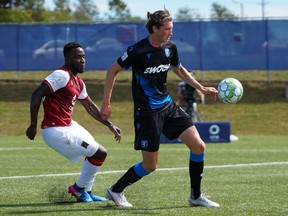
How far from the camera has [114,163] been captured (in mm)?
15875

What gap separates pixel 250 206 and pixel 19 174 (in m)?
5.16

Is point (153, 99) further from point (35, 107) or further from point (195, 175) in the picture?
point (35, 107)

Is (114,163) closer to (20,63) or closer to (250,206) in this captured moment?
(250,206)

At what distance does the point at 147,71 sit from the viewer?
9609 millimetres

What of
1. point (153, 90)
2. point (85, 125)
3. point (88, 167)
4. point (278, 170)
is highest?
point (153, 90)

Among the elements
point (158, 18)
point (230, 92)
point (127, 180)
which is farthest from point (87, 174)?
point (158, 18)

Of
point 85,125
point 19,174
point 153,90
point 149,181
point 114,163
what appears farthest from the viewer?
point 85,125

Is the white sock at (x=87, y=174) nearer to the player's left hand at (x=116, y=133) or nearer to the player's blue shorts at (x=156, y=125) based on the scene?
the player's left hand at (x=116, y=133)

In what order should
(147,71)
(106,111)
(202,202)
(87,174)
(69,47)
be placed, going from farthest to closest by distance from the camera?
(87,174) → (69,47) → (202,202) → (147,71) → (106,111)

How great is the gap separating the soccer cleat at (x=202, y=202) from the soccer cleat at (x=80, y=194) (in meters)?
1.26

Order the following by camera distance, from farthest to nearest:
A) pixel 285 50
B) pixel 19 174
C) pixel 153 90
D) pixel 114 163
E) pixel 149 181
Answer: pixel 285 50 → pixel 114 163 → pixel 19 174 → pixel 149 181 → pixel 153 90

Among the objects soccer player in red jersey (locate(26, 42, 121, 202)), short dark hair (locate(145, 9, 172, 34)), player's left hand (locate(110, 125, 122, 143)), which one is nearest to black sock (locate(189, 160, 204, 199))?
player's left hand (locate(110, 125, 122, 143))

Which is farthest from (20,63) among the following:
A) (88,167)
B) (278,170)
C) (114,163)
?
(88,167)

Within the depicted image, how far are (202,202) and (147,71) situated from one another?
63.2 inches
